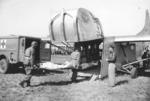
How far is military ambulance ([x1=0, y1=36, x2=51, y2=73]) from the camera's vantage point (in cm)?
1138

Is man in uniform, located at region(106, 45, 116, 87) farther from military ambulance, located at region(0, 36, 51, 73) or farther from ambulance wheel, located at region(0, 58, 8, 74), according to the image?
ambulance wheel, located at region(0, 58, 8, 74)

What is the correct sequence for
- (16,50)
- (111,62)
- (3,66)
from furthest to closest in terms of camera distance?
(3,66) < (16,50) < (111,62)

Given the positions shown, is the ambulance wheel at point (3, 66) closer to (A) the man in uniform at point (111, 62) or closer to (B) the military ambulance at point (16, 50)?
(B) the military ambulance at point (16, 50)

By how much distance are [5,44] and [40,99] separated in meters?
7.24

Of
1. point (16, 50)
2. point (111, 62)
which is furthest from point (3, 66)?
point (111, 62)

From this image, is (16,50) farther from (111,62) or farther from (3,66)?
(111,62)

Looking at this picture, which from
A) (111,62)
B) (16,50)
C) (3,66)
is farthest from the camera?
(3,66)

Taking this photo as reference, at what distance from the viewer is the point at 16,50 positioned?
11.5 m

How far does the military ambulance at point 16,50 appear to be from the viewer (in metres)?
11.4

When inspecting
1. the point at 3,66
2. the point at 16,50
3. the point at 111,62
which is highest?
the point at 16,50

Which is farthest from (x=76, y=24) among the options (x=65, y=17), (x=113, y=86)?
(x=113, y=86)

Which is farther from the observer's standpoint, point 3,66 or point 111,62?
point 3,66

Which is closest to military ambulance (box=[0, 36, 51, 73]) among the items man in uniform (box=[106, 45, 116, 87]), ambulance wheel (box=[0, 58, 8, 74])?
ambulance wheel (box=[0, 58, 8, 74])

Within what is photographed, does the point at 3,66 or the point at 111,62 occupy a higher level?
the point at 111,62
